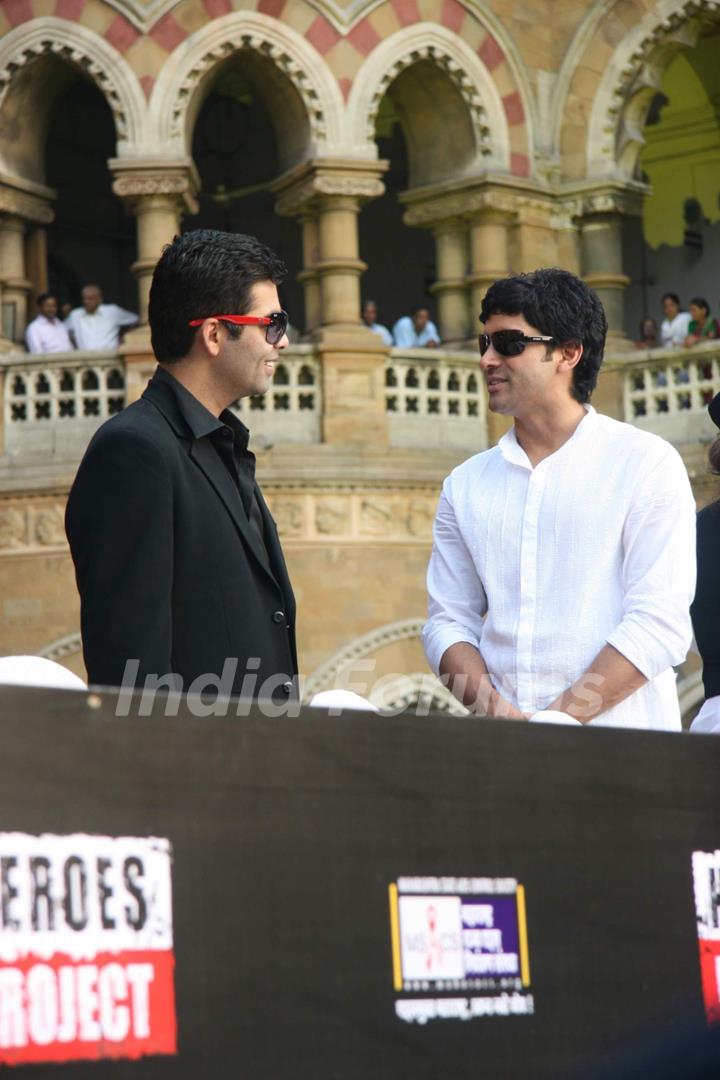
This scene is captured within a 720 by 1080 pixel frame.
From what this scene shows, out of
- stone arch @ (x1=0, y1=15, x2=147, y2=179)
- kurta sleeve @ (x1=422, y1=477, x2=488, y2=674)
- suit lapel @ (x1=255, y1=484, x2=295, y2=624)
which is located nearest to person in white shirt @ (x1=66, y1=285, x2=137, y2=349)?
stone arch @ (x1=0, y1=15, x2=147, y2=179)

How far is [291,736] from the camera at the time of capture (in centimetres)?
275

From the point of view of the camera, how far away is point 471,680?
4059mm

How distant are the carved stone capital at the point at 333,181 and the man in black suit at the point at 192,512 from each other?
11.5 meters

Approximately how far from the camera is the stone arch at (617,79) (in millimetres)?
16047

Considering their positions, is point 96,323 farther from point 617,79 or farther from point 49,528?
point 617,79

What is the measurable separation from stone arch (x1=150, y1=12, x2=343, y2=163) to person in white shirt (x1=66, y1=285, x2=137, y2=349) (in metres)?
1.40

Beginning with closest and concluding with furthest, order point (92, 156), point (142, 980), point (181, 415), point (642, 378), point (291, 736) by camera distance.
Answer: point (142, 980) → point (291, 736) → point (181, 415) → point (642, 378) → point (92, 156)

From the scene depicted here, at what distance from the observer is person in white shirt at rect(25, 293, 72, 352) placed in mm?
15336

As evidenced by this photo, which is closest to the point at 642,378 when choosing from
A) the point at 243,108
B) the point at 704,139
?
the point at 704,139

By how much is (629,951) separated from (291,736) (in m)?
0.69

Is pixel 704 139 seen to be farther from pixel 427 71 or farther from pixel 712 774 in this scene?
pixel 712 774

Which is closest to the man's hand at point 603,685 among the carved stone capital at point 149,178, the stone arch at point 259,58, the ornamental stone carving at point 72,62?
the carved stone capital at point 149,178

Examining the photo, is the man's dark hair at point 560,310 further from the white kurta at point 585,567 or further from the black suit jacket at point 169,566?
the black suit jacket at point 169,566

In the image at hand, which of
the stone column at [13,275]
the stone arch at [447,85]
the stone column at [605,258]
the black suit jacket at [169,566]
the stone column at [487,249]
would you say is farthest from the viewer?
the stone column at [605,258]
